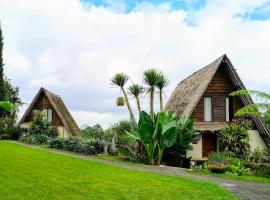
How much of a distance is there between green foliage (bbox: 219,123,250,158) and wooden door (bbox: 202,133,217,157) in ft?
5.51

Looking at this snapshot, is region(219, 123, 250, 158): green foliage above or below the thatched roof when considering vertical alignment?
below

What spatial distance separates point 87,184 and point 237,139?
12.7 meters

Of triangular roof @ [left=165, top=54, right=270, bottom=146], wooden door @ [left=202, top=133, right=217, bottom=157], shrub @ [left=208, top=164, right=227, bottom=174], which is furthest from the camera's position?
wooden door @ [left=202, top=133, right=217, bottom=157]

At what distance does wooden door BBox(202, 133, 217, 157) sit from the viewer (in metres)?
24.4

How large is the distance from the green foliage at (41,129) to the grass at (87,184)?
13313 millimetres

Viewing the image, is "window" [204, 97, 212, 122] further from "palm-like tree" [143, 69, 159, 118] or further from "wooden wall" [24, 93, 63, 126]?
"wooden wall" [24, 93, 63, 126]

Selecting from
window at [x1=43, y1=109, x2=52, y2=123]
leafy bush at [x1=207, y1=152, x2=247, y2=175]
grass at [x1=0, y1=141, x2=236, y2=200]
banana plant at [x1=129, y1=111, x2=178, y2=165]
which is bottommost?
grass at [x1=0, y1=141, x2=236, y2=200]

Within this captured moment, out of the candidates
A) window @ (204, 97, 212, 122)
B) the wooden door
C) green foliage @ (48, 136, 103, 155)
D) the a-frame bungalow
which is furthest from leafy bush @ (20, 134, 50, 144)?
window @ (204, 97, 212, 122)

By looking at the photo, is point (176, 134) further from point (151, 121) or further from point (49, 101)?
point (49, 101)

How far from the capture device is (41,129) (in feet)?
97.0

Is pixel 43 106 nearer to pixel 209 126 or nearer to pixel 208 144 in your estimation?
pixel 208 144

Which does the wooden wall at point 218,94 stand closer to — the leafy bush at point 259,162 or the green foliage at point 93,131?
the leafy bush at point 259,162

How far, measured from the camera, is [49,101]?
32969mm

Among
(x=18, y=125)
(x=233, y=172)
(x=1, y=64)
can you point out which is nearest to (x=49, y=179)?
(x=233, y=172)
